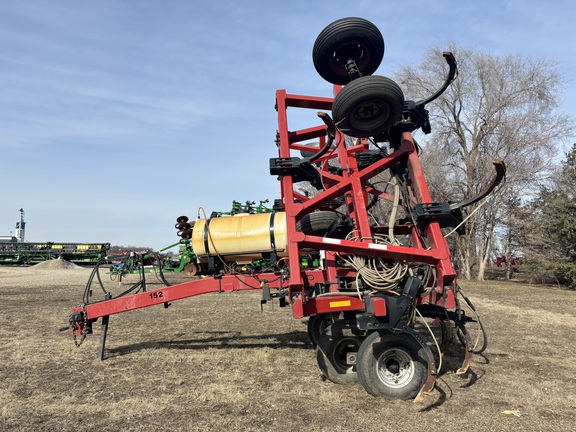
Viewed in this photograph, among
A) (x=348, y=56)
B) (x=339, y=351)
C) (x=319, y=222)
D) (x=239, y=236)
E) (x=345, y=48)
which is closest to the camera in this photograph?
(x=339, y=351)

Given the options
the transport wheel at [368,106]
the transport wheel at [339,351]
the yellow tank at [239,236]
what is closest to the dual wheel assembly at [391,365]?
the transport wheel at [339,351]

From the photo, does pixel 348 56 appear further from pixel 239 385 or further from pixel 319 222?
pixel 239 385

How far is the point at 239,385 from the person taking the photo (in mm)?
4961

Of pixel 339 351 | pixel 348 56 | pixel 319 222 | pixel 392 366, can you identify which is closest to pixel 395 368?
pixel 392 366

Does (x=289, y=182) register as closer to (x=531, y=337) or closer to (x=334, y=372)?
(x=334, y=372)

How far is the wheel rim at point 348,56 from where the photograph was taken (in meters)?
5.72

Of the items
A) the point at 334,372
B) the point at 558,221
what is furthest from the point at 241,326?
the point at 558,221

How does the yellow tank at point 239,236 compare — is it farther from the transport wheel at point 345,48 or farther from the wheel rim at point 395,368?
the wheel rim at point 395,368

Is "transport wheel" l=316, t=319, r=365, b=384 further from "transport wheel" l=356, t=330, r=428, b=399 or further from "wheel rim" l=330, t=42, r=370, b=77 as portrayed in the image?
"wheel rim" l=330, t=42, r=370, b=77

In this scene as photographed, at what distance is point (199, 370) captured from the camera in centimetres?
557

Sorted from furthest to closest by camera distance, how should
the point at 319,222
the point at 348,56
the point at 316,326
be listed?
the point at 316,326
the point at 319,222
the point at 348,56

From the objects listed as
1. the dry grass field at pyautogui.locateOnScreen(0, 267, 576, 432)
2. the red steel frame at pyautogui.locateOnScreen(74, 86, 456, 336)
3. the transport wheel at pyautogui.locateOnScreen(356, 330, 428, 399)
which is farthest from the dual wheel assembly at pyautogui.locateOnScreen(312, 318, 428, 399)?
the red steel frame at pyautogui.locateOnScreen(74, 86, 456, 336)

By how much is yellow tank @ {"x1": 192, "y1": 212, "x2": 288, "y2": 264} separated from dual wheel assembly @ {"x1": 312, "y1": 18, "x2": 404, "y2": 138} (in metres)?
3.30

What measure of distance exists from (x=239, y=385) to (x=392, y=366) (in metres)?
1.81
